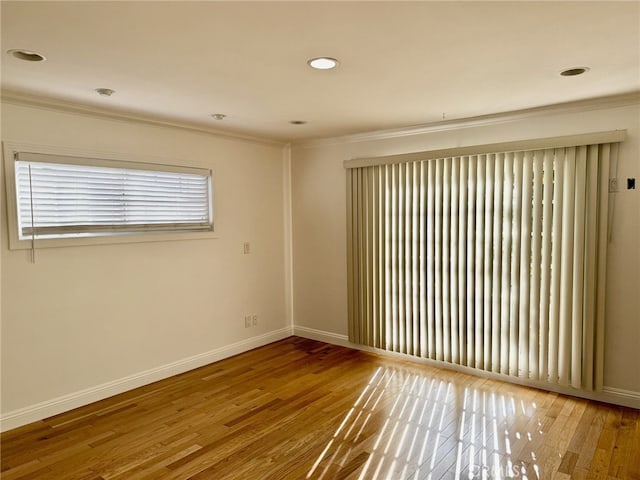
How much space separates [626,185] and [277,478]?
10.5 feet

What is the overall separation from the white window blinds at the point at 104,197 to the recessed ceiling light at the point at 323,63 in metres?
2.09

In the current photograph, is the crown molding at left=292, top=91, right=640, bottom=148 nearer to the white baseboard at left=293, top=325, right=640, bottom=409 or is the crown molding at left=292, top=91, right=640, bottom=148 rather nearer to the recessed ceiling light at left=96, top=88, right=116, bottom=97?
the white baseboard at left=293, top=325, right=640, bottom=409

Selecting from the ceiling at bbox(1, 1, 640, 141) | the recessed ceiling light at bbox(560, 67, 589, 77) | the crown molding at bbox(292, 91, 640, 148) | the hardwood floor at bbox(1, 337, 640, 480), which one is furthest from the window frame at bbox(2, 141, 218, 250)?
the recessed ceiling light at bbox(560, 67, 589, 77)

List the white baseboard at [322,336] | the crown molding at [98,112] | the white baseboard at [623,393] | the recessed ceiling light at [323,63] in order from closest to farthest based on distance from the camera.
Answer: the recessed ceiling light at [323,63], the crown molding at [98,112], the white baseboard at [623,393], the white baseboard at [322,336]

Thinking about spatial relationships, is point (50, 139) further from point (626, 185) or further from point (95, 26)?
point (626, 185)

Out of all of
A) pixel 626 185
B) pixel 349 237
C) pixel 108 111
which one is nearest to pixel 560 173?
pixel 626 185

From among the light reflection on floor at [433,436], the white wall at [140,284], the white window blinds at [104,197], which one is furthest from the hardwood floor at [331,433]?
the white window blinds at [104,197]

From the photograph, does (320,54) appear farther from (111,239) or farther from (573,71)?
(111,239)

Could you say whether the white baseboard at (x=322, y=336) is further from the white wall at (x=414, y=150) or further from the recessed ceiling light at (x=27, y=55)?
the recessed ceiling light at (x=27, y=55)

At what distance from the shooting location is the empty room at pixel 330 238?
218cm

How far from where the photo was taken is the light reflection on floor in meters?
2.51

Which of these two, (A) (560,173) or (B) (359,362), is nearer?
(A) (560,173)

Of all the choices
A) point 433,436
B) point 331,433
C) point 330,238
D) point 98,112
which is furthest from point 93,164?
point 433,436

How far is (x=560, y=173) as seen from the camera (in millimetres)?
3371
